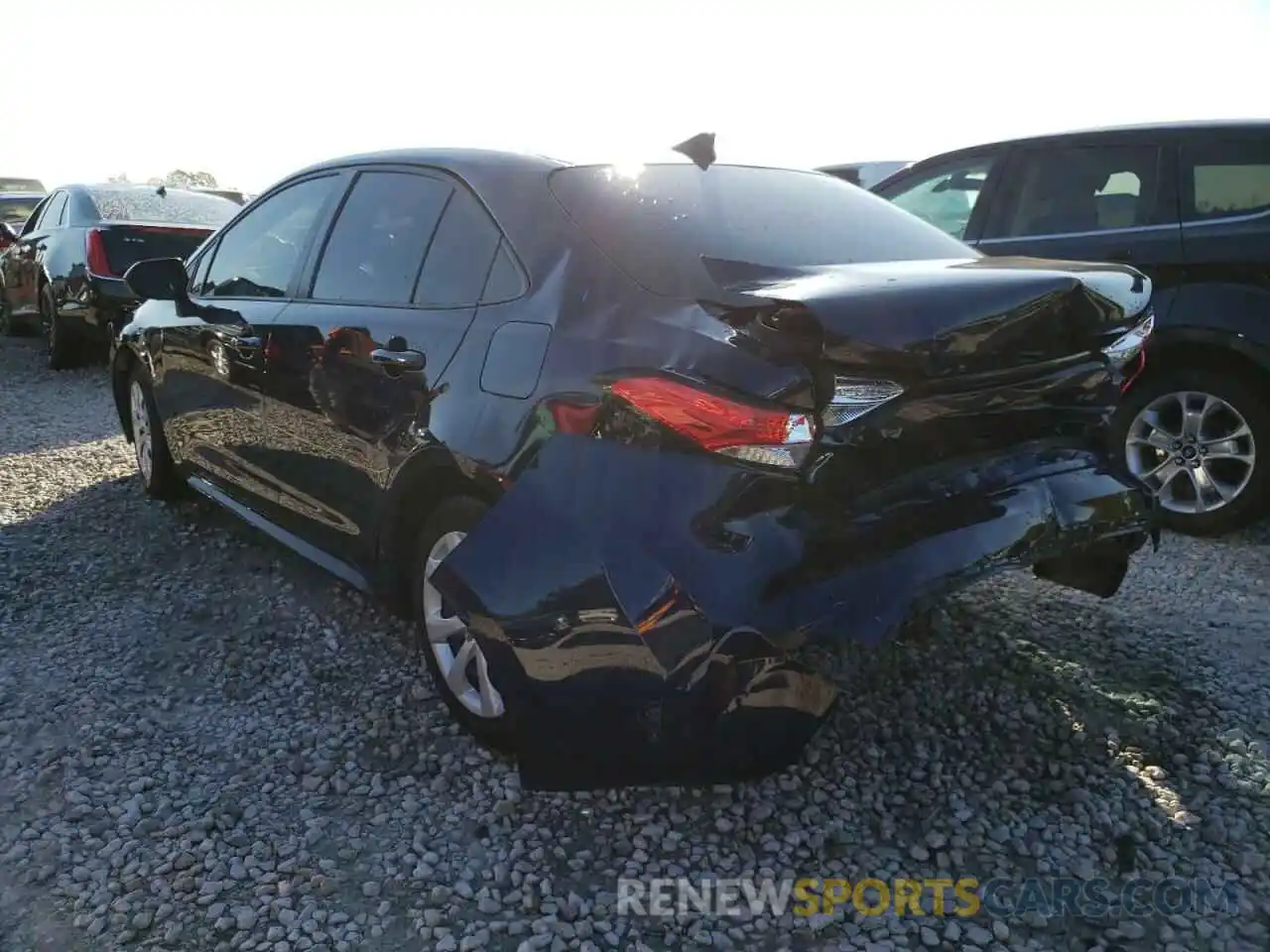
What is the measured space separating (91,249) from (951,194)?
20.6ft

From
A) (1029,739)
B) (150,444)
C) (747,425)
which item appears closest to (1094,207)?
(1029,739)

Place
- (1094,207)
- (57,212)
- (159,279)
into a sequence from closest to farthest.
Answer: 1. (159,279)
2. (1094,207)
3. (57,212)

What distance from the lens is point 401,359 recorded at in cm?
280

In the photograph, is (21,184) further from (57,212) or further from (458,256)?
(458,256)

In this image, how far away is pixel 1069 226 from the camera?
15.6 feet

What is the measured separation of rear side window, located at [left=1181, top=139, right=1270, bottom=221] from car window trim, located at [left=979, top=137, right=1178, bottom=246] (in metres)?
0.10

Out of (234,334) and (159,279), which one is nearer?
(234,334)

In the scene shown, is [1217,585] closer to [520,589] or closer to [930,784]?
[930,784]

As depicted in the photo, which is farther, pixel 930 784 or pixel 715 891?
pixel 930 784

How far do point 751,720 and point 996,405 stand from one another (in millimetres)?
892

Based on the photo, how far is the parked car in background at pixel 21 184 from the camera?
843 inches

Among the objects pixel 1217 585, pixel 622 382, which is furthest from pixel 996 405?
pixel 1217 585

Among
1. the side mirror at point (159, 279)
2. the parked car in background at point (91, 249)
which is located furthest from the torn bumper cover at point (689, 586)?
the parked car in background at point (91, 249)

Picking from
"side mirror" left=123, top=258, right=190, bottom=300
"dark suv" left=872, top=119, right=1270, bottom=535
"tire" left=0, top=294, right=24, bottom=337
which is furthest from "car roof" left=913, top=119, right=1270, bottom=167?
"tire" left=0, top=294, right=24, bottom=337
